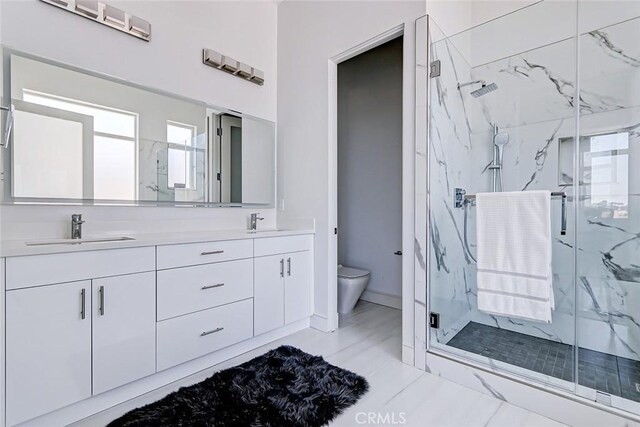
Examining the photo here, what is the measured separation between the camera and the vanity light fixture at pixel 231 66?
2428mm

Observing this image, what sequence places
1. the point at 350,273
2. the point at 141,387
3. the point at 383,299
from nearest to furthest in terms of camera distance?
the point at 141,387 < the point at 350,273 < the point at 383,299

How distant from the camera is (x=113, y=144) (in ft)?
6.39

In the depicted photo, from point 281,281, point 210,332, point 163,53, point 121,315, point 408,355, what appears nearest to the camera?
point 121,315

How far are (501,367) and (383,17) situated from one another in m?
2.41

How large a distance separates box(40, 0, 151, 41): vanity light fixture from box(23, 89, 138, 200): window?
0.53 metres

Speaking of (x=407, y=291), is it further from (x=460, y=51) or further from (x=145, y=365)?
(x=460, y=51)

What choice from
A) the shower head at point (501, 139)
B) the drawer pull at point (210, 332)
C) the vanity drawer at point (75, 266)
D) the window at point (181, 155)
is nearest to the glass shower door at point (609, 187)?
the shower head at point (501, 139)

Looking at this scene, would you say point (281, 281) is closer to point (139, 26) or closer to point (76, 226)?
point (76, 226)

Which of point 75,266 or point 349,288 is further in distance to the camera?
point 349,288

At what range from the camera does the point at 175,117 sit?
2262 millimetres

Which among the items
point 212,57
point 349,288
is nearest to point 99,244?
point 212,57

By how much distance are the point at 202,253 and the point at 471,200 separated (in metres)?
1.92

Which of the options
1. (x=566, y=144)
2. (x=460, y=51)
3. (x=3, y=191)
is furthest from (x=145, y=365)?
(x=566, y=144)

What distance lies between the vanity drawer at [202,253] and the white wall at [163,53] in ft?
1.63
